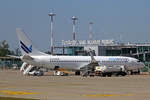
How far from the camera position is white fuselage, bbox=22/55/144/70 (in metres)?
72.1

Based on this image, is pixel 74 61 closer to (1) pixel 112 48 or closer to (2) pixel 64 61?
(2) pixel 64 61

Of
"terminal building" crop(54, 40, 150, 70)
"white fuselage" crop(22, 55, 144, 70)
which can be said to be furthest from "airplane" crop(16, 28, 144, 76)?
"terminal building" crop(54, 40, 150, 70)

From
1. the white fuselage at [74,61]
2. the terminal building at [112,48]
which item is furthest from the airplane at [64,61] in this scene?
the terminal building at [112,48]

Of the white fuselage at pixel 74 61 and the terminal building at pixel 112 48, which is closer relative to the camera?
the white fuselage at pixel 74 61

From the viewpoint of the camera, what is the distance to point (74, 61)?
248 ft

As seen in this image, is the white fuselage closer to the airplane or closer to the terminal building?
the airplane

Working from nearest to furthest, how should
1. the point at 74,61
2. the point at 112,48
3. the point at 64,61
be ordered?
the point at 64,61 < the point at 74,61 < the point at 112,48

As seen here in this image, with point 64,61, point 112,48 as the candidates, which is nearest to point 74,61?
point 64,61

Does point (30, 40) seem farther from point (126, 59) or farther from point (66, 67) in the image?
point (126, 59)

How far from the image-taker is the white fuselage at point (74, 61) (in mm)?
72125

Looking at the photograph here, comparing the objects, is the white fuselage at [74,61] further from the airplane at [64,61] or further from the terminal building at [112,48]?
the terminal building at [112,48]

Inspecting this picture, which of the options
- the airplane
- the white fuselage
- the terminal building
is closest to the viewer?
the airplane

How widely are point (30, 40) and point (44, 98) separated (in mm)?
47451

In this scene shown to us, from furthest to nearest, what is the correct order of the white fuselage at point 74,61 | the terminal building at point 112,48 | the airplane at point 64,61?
the terminal building at point 112,48 → the white fuselage at point 74,61 → the airplane at point 64,61
